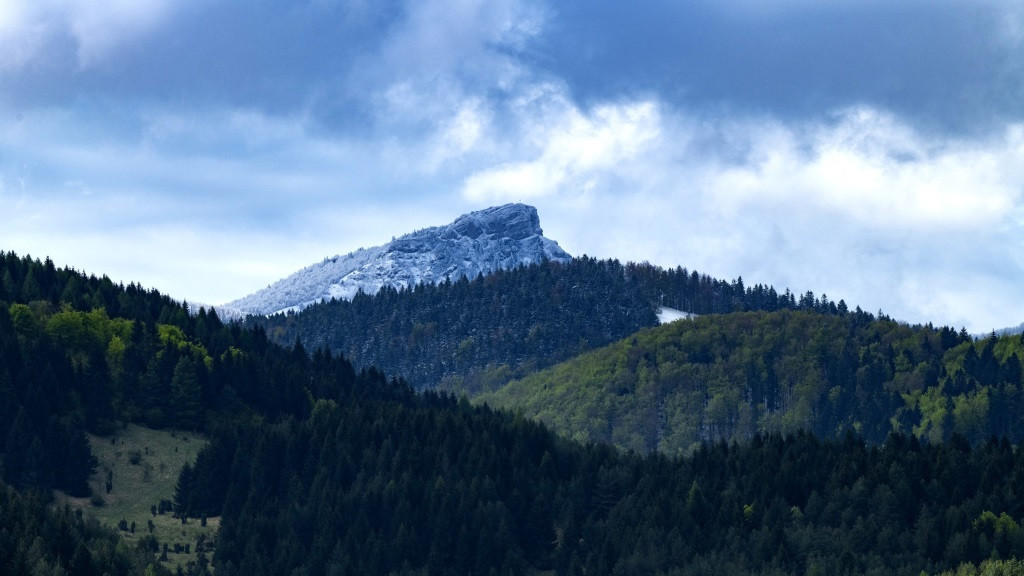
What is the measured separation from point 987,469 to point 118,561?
101m

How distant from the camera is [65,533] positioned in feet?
539

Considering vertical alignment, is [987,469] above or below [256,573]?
above

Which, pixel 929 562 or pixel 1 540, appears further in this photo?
pixel 929 562

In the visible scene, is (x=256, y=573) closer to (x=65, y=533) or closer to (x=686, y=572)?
(x=65, y=533)

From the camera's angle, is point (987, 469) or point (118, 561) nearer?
point (118, 561)

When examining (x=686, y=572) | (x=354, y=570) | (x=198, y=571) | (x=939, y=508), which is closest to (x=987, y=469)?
(x=939, y=508)

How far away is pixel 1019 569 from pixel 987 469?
87.1ft

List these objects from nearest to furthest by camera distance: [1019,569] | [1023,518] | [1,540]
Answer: [1,540] → [1019,569] → [1023,518]

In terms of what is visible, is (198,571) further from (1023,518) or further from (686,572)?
(1023,518)

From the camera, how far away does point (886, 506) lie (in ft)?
631

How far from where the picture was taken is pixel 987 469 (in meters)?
197

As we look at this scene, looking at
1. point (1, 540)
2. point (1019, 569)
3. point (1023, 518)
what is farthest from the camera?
point (1023, 518)

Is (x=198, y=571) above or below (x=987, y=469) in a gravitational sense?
below

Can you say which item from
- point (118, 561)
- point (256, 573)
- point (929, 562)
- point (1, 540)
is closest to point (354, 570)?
point (256, 573)
